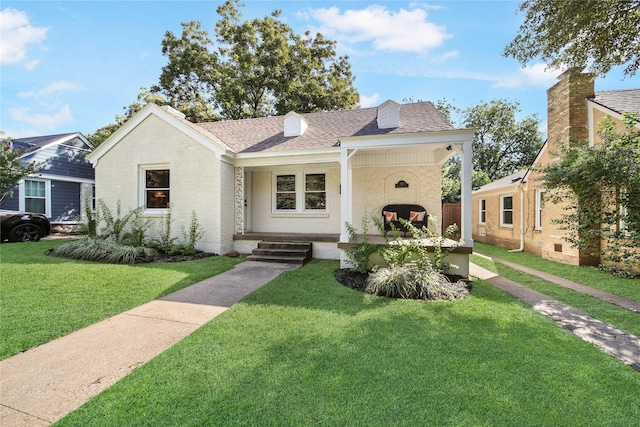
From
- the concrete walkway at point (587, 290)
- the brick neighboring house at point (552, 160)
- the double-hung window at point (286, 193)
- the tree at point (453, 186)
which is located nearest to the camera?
the concrete walkway at point (587, 290)

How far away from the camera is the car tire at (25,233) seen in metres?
10.8

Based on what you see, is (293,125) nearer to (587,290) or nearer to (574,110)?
(574,110)

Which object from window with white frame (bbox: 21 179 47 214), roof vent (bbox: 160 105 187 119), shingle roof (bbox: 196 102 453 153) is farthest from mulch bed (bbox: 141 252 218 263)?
window with white frame (bbox: 21 179 47 214)

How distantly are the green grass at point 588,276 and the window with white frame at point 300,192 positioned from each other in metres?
6.88

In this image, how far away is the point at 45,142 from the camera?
1477 cm

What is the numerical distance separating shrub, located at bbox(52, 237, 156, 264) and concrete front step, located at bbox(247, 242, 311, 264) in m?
2.98

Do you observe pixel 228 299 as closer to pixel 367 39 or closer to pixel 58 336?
pixel 58 336

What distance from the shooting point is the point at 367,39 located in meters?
9.38

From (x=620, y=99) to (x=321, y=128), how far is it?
352 inches

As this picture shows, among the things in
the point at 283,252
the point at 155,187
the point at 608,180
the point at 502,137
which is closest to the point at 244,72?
the point at 155,187

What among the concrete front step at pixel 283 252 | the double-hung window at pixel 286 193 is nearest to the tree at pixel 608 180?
the concrete front step at pixel 283 252

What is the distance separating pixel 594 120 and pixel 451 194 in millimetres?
13446

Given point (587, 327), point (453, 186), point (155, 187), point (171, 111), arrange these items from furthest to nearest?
point (453, 186) → point (171, 111) → point (155, 187) → point (587, 327)

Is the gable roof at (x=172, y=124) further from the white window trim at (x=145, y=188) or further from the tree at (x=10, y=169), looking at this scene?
the tree at (x=10, y=169)
